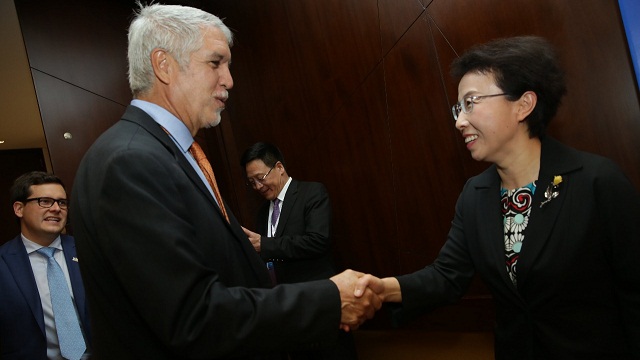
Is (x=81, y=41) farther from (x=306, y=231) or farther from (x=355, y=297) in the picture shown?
(x=355, y=297)

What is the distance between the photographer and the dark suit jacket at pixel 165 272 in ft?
3.30

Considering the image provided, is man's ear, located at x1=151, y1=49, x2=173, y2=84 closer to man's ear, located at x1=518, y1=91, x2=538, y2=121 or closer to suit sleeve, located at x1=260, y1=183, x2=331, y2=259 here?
man's ear, located at x1=518, y1=91, x2=538, y2=121

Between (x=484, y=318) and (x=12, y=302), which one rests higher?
(x=12, y=302)

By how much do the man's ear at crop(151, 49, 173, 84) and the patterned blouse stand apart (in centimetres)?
122

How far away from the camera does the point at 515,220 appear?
156 centimetres

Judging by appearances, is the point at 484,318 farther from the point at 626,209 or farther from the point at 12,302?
the point at 12,302

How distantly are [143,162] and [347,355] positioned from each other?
217 centimetres

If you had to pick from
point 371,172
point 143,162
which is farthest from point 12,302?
point 371,172

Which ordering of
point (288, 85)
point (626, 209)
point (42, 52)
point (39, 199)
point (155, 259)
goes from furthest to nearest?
point (288, 85) < point (42, 52) < point (39, 199) < point (626, 209) < point (155, 259)

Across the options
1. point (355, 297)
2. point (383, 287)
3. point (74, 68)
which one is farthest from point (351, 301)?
point (74, 68)

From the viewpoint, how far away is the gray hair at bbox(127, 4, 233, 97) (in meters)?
1.37

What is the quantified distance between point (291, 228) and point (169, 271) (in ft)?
6.71

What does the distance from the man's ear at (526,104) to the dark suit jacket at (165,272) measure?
3.18 feet

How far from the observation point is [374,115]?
357 centimetres
